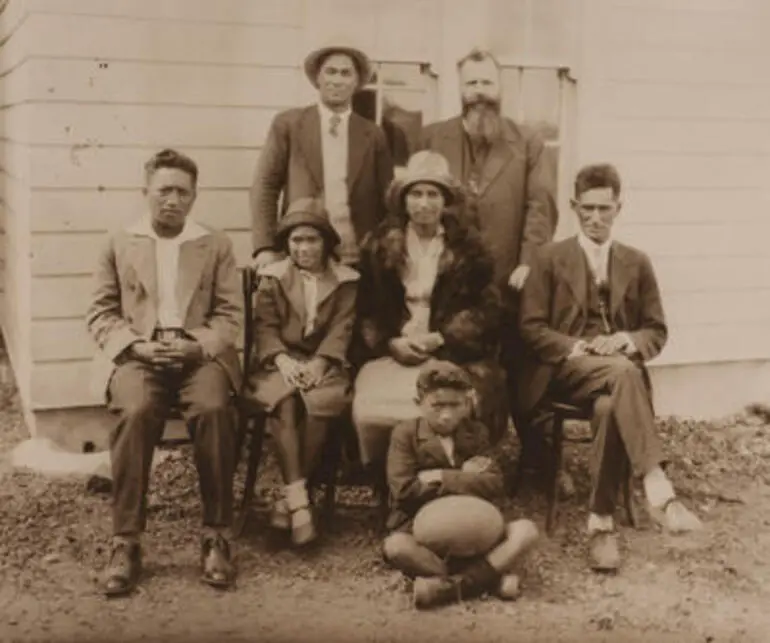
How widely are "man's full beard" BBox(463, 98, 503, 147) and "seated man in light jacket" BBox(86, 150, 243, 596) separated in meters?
1.14

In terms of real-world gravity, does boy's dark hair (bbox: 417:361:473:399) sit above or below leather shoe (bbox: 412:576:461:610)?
above

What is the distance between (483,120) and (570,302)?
832 mm

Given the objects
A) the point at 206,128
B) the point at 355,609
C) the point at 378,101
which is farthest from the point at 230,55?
the point at 355,609

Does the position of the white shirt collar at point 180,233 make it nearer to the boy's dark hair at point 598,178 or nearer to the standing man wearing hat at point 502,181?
the standing man wearing hat at point 502,181

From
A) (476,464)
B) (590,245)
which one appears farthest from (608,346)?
(476,464)

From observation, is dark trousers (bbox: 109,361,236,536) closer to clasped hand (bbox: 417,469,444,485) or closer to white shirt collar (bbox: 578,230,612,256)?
clasped hand (bbox: 417,469,444,485)

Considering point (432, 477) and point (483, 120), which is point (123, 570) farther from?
point (483, 120)

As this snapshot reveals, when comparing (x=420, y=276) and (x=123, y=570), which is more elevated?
(x=420, y=276)

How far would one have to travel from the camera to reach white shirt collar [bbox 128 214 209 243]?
167 inches

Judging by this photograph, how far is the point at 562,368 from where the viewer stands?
4.42 m

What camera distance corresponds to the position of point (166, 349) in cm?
407

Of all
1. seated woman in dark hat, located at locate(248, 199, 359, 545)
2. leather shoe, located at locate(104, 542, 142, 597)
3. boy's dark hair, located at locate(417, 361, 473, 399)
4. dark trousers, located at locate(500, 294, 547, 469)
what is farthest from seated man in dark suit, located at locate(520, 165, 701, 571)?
leather shoe, located at locate(104, 542, 142, 597)

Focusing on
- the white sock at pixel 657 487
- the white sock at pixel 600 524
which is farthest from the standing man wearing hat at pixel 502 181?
the white sock at pixel 657 487

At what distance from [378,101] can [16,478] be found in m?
2.32
